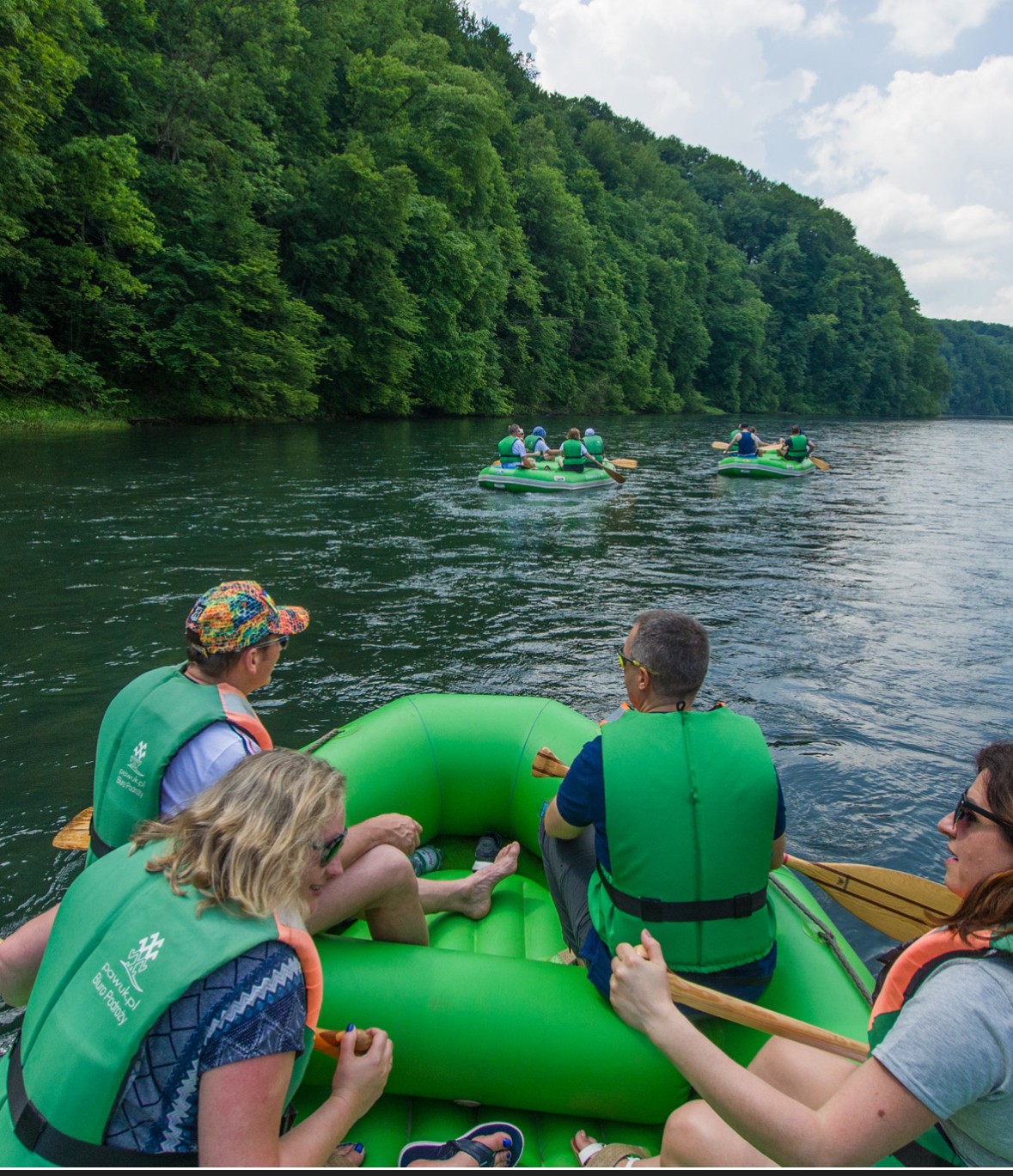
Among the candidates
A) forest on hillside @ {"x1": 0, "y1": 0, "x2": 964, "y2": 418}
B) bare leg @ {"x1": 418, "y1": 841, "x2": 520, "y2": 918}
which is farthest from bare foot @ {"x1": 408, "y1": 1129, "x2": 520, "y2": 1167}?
forest on hillside @ {"x1": 0, "y1": 0, "x2": 964, "y2": 418}

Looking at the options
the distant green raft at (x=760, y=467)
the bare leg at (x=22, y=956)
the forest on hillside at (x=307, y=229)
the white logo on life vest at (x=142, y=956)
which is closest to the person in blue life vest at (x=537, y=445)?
the distant green raft at (x=760, y=467)

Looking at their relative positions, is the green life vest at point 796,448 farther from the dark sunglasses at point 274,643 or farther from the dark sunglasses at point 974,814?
the dark sunglasses at point 974,814

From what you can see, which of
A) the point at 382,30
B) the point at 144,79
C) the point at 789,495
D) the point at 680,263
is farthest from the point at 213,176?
the point at 680,263

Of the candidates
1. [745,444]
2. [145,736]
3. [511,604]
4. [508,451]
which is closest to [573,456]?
[508,451]

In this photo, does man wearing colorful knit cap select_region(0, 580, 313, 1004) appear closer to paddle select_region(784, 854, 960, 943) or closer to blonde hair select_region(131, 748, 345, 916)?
blonde hair select_region(131, 748, 345, 916)

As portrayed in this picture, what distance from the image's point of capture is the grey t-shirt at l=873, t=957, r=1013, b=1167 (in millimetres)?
1181

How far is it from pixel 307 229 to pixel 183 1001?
25817mm

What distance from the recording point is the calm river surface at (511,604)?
4590mm

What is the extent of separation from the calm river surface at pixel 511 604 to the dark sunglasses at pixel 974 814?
226 cm

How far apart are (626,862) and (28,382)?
1890 centimetres

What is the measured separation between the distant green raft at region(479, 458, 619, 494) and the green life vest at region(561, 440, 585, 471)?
114 millimetres

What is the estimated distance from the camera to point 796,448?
16.9 m

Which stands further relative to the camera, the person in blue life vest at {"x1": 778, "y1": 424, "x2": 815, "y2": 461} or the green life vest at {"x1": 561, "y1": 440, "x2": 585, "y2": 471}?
the person in blue life vest at {"x1": 778, "y1": 424, "x2": 815, "y2": 461}

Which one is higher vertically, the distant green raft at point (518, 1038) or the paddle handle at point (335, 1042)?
the paddle handle at point (335, 1042)
